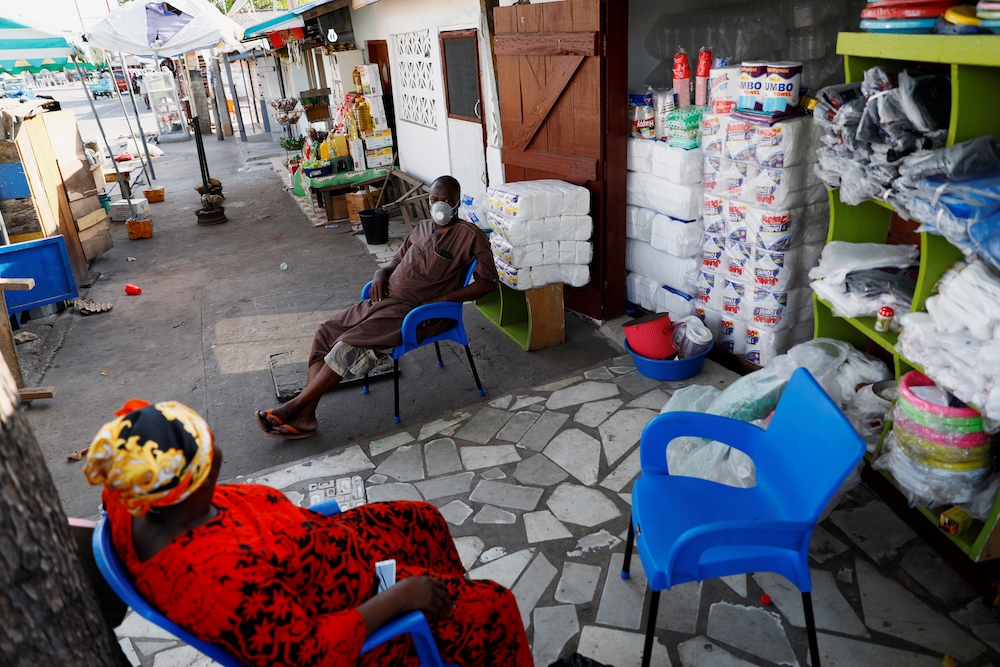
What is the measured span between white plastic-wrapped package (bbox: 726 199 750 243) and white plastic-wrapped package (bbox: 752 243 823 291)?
0.49 feet

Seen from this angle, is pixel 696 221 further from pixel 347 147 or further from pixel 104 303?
pixel 347 147

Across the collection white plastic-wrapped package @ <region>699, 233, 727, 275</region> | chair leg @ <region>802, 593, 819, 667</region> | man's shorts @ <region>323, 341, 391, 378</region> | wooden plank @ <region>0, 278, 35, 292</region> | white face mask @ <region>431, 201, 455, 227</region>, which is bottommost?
chair leg @ <region>802, 593, 819, 667</region>

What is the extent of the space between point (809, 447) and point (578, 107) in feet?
11.3

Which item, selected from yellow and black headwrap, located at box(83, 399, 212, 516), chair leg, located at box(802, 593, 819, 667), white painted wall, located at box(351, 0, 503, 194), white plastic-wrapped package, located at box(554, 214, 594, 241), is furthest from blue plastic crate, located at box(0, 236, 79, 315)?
chair leg, located at box(802, 593, 819, 667)

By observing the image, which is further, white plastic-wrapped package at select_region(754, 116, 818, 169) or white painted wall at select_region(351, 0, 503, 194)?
white painted wall at select_region(351, 0, 503, 194)

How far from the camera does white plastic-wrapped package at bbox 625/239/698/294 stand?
4.83 metres

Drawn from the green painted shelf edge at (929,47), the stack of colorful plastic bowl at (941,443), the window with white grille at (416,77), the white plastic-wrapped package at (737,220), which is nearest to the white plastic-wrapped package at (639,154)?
the white plastic-wrapped package at (737,220)

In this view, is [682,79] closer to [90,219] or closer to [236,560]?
[236,560]

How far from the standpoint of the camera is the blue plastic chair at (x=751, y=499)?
2135mm

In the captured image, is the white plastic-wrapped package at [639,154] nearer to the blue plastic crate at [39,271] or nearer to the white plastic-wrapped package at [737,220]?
the white plastic-wrapped package at [737,220]

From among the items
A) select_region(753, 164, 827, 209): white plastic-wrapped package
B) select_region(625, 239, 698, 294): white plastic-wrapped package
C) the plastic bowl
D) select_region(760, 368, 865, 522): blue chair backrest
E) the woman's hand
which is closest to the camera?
the woman's hand

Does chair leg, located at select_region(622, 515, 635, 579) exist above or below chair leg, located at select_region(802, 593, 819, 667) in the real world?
below

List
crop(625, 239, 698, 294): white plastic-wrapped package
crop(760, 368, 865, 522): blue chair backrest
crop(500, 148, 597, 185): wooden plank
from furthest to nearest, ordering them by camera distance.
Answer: crop(500, 148, 597, 185): wooden plank, crop(625, 239, 698, 294): white plastic-wrapped package, crop(760, 368, 865, 522): blue chair backrest

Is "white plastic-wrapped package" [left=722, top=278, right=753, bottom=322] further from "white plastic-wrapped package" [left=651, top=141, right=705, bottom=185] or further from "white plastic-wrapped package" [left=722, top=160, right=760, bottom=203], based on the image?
"white plastic-wrapped package" [left=651, top=141, right=705, bottom=185]
